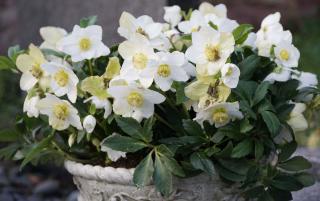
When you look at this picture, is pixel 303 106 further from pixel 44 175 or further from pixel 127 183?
pixel 44 175

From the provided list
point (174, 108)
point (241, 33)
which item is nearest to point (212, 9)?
point (241, 33)

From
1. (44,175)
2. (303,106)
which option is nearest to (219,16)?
(303,106)

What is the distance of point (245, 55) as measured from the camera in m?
1.36

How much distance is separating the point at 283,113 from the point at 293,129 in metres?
0.08

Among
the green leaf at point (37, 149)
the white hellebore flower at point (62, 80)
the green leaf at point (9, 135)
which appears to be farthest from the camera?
the green leaf at point (9, 135)

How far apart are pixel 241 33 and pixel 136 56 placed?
0.24 metres

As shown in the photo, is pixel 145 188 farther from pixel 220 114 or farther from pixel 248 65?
pixel 248 65

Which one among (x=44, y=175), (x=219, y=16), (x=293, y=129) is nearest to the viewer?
(x=293, y=129)

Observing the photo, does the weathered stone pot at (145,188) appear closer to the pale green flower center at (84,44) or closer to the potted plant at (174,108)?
the potted plant at (174,108)

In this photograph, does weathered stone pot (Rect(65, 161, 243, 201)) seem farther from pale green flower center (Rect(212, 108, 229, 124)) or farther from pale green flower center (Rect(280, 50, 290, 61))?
pale green flower center (Rect(280, 50, 290, 61))

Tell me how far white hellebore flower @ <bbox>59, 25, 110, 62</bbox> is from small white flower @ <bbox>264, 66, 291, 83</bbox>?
33cm

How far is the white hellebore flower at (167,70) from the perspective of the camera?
Answer: 46.4 inches

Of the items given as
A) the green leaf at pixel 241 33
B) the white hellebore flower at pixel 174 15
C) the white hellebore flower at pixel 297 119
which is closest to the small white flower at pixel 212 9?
the white hellebore flower at pixel 174 15

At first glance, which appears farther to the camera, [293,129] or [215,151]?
[293,129]
